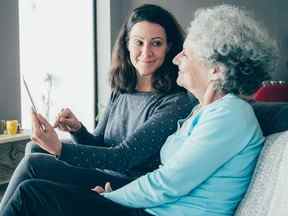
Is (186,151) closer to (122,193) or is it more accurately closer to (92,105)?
(122,193)

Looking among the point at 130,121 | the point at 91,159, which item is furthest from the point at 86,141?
the point at 91,159

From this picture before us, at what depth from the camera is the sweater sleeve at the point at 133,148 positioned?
5.18ft

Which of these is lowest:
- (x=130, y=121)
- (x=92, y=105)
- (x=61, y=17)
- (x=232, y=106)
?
(x=92, y=105)

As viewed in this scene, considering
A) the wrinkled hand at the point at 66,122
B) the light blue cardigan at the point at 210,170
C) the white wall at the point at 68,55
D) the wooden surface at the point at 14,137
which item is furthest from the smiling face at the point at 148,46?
the white wall at the point at 68,55

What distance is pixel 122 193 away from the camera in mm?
1313

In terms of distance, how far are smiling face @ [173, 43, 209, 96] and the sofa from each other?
259 millimetres

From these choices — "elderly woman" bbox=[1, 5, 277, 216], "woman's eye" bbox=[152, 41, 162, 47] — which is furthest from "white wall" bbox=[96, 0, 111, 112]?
"elderly woman" bbox=[1, 5, 277, 216]

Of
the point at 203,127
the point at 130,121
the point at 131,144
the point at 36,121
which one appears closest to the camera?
the point at 203,127

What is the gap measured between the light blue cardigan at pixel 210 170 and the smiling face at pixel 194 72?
137mm

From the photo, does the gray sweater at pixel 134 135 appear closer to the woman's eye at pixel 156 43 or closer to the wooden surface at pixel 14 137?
the woman's eye at pixel 156 43

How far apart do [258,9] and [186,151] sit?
2.58m

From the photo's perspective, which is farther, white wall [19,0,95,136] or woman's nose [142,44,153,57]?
white wall [19,0,95,136]

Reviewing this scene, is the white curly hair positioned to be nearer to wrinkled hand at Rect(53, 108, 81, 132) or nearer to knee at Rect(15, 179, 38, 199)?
knee at Rect(15, 179, 38, 199)

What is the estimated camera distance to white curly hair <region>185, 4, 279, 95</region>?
131 cm
